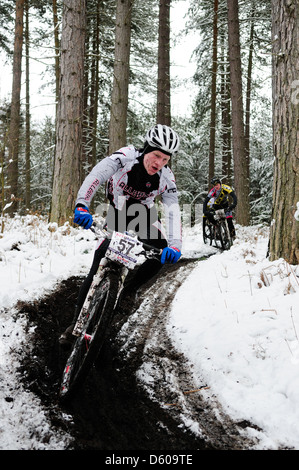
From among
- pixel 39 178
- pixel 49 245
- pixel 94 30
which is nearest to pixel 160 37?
pixel 94 30

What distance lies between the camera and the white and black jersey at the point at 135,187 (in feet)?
10.9

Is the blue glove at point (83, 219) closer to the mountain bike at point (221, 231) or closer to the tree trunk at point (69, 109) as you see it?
the tree trunk at point (69, 109)

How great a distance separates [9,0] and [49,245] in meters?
15.7

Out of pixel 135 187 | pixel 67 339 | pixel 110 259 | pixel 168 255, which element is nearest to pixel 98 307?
pixel 110 259

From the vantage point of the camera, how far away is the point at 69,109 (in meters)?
7.96

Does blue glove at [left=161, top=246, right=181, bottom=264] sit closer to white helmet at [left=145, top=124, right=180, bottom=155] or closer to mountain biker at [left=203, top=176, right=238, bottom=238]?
white helmet at [left=145, top=124, right=180, bottom=155]

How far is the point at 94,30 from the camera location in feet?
50.0

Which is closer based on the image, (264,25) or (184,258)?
(184,258)

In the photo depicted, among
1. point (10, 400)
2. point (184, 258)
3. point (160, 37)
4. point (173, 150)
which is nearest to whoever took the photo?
point (10, 400)

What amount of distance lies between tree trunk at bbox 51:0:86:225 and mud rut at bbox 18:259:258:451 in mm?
4342
